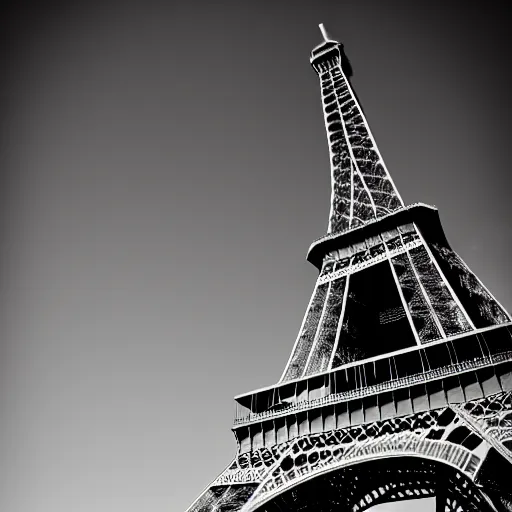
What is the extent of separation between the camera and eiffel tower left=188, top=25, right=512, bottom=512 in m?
15.8

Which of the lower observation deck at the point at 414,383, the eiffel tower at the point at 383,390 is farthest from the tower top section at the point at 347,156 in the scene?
the lower observation deck at the point at 414,383

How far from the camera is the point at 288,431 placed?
1936cm

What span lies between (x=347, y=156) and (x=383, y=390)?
1679cm

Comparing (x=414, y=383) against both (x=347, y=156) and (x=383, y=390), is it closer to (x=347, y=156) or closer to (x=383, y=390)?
(x=383, y=390)

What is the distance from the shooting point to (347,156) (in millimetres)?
30797

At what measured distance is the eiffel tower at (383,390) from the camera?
1578cm

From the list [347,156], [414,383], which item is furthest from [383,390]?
[347,156]

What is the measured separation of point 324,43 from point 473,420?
94.9ft

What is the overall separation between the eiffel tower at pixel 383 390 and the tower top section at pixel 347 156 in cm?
16

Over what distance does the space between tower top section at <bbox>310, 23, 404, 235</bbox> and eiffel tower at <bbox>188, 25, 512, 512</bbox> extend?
165 mm

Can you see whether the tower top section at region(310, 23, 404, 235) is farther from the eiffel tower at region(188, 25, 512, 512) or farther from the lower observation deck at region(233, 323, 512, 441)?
the lower observation deck at region(233, 323, 512, 441)

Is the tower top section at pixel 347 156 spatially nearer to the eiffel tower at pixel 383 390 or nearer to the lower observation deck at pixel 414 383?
the eiffel tower at pixel 383 390

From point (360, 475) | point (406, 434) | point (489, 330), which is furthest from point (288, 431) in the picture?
point (489, 330)

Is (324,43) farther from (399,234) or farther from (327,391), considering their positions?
(327,391)
